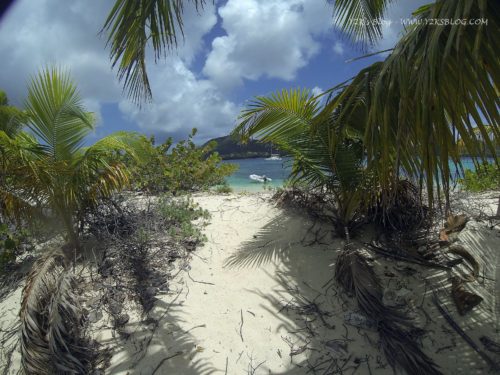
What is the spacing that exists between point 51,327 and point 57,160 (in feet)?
6.39

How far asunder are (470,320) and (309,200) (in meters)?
2.49

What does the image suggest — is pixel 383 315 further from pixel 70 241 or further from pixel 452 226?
pixel 70 241

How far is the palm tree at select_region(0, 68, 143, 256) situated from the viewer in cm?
345

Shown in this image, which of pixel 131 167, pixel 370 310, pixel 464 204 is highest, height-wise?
pixel 131 167

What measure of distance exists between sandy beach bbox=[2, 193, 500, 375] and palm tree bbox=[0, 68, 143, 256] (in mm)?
1162

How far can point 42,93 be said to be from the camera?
345 centimetres

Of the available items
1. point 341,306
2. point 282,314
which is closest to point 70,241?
point 282,314

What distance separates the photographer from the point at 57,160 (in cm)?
370

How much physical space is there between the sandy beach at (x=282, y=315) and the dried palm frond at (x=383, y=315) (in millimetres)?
125

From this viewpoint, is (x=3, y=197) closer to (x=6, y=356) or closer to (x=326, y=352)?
(x=6, y=356)

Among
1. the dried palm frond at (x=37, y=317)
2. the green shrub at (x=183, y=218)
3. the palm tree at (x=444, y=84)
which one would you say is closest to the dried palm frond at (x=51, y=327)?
the dried palm frond at (x=37, y=317)

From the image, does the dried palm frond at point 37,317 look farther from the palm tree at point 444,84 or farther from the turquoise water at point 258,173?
the turquoise water at point 258,173

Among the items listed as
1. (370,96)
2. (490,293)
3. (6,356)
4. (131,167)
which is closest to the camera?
(370,96)

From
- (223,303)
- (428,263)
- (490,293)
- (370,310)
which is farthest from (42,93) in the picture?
(490,293)
